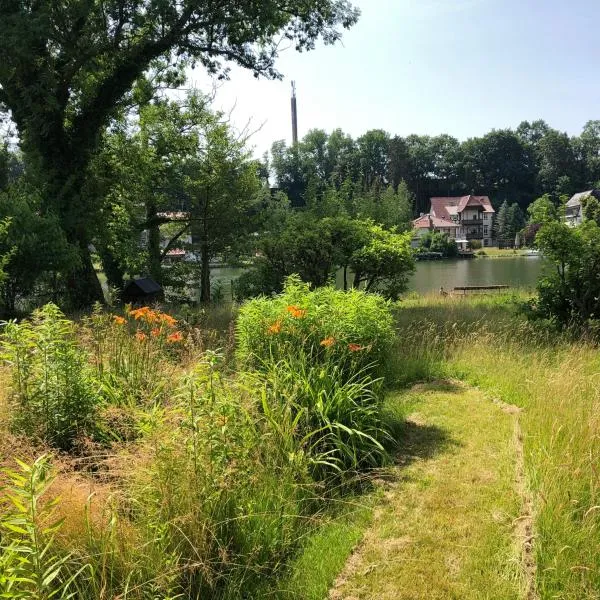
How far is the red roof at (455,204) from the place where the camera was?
8212cm

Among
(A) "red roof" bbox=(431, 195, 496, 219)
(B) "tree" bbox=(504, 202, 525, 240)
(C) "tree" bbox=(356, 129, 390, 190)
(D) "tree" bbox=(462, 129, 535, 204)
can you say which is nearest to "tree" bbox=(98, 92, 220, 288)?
(B) "tree" bbox=(504, 202, 525, 240)

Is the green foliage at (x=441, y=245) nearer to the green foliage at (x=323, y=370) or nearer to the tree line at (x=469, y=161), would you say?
the tree line at (x=469, y=161)

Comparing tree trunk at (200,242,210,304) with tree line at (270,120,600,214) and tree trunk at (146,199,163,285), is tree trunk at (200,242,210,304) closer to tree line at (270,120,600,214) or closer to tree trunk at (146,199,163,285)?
tree trunk at (146,199,163,285)

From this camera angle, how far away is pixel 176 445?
270 cm

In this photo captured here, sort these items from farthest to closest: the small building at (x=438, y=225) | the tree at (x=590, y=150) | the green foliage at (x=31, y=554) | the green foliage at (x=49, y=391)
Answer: the tree at (x=590, y=150), the small building at (x=438, y=225), the green foliage at (x=49, y=391), the green foliage at (x=31, y=554)

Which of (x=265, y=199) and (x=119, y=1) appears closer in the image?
(x=119, y=1)

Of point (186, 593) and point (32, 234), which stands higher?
point (32, 234)

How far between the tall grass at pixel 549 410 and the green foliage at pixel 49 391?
2803mm

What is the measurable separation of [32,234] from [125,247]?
5577 mm

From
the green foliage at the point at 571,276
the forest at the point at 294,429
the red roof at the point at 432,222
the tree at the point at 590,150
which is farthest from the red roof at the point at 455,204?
the green foliage at the point at 571,276

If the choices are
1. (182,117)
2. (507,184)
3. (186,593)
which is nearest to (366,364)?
(186,593)

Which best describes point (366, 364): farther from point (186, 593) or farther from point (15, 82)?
point (15, 82)

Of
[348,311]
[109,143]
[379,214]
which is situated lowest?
[348,311]

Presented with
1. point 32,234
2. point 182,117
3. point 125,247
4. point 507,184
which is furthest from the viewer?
point 507,184
